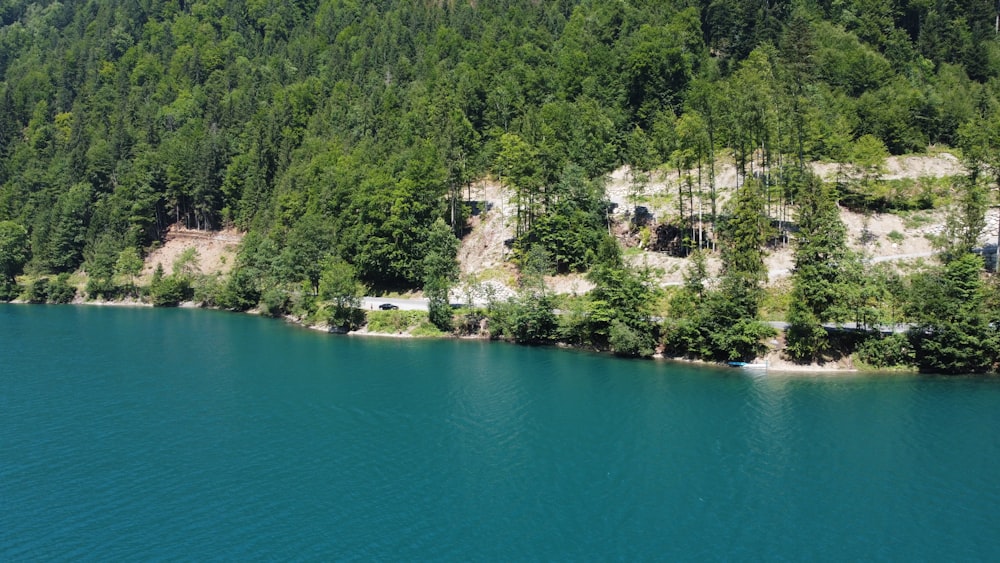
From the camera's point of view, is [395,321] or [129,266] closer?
[395,321]

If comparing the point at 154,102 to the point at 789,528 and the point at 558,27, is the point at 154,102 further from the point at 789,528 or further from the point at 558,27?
the point at 789,528

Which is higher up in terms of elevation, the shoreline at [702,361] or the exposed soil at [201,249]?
the exposed soil at [201,249]

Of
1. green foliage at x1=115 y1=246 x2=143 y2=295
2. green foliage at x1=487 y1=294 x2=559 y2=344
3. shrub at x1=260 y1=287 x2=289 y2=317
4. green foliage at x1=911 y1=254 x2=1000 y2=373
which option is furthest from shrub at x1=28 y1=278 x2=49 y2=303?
green foliage at x1=911 y1=254 x2=1000 y2=373

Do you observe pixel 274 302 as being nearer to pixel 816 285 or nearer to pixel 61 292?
pixel 61 292

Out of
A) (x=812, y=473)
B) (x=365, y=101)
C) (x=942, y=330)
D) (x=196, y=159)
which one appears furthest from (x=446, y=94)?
(x=812, y=473)

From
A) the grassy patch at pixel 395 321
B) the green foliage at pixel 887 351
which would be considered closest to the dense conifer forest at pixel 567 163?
the green foliage at pixel 887 351

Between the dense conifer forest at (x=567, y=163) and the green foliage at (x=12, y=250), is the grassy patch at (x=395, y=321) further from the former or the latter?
the green foliage at (x=12, y=250)

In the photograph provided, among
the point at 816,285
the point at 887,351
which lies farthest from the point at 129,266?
the point at 887,351
